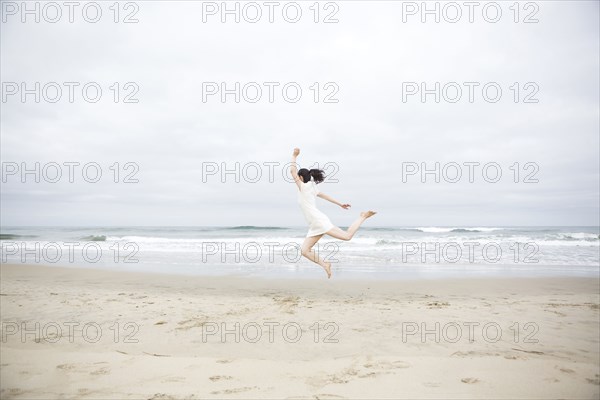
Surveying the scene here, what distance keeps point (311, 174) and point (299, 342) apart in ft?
8.51

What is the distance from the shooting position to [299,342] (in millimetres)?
5566

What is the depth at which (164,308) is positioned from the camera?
7664mm

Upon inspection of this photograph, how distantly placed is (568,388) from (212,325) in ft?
16.5

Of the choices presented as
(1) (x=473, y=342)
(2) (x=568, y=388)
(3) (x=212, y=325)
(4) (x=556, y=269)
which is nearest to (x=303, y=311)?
(3) (x=212, y=325)

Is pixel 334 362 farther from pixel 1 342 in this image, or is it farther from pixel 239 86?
pixel 239 86

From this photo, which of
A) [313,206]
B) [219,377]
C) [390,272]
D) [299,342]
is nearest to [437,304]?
[299,342]

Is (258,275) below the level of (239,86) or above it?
below

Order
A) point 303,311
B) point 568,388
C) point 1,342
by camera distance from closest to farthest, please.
Result: point 568,388 < point 1,342 < point 303,311

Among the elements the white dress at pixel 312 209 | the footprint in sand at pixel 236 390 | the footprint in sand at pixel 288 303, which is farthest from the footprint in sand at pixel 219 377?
the footprint in sand at pixel 288 303

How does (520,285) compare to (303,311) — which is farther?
(520,285)

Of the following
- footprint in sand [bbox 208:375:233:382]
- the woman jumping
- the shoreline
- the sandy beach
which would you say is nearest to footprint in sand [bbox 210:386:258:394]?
the sandy beach

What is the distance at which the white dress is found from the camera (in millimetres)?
5801

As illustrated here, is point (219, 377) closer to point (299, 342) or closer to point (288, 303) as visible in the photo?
point (299, 342)

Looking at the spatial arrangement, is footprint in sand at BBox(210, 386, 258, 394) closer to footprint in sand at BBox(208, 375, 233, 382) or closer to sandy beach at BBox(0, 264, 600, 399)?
sandy beach at BBox(0, 264, 600, 399)
